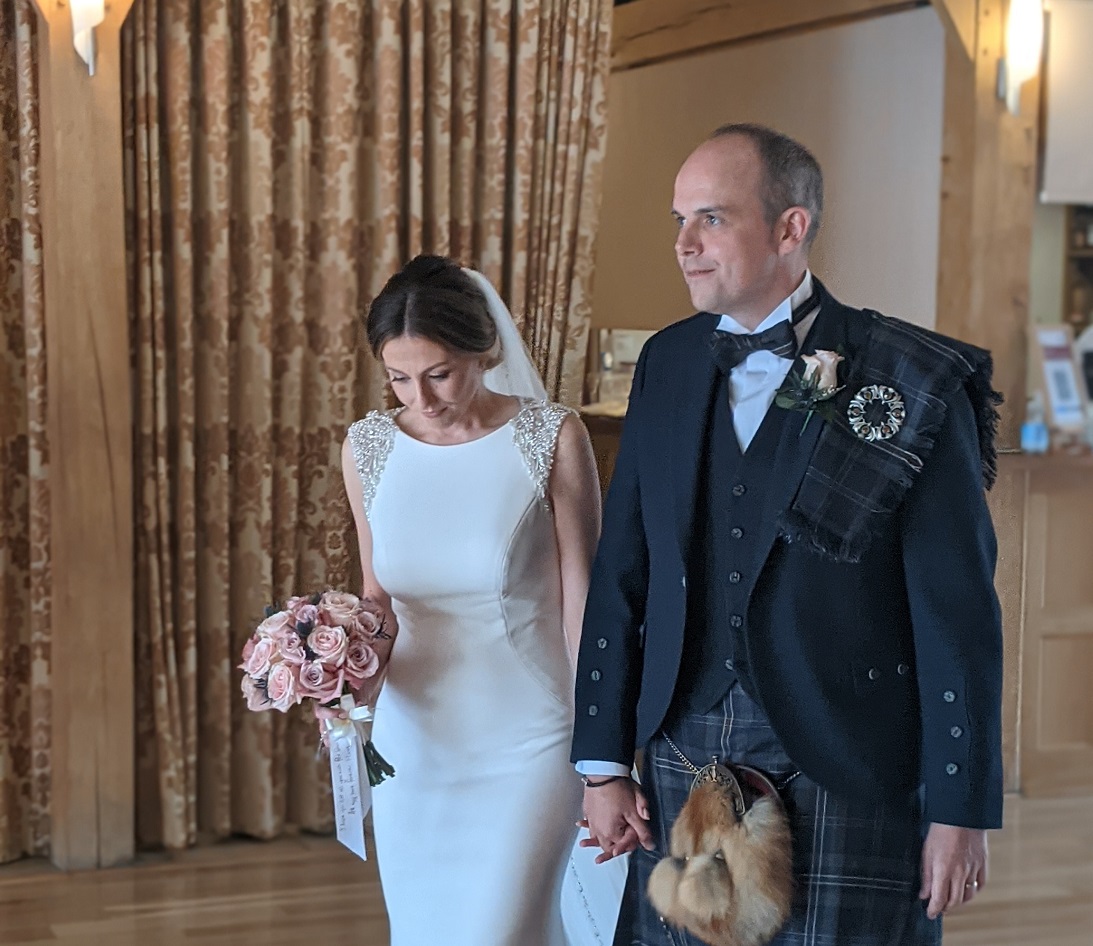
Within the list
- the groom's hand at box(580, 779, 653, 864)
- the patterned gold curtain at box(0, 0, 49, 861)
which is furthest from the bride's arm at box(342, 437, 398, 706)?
the patterned gold curtain at box(0, 0, 49, 861)

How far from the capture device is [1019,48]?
14.4ft

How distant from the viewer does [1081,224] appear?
4402 mm

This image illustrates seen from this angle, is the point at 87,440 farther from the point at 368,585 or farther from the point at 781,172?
the point at 781,172

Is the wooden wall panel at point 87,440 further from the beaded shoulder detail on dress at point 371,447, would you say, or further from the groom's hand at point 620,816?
the groom's hand at point 620,816

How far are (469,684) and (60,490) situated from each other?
6.55 feet

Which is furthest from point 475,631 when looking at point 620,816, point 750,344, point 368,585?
point 750,344

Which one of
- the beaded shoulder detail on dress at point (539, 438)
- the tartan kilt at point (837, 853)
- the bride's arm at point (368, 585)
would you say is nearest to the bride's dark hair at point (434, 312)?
the beaded shoulder detail on dress at point (539, 438)

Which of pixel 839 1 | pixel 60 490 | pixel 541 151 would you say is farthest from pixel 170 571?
pixel 839 1

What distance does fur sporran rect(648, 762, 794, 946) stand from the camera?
6.18 feet

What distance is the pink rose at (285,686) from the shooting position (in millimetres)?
2395

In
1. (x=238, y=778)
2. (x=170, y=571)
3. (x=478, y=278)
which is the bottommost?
(x=238, y=778)

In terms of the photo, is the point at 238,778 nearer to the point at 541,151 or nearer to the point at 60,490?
the point at 60,490

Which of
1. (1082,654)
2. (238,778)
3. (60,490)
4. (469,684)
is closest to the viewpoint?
(469,684)

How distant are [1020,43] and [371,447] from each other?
106 inches
